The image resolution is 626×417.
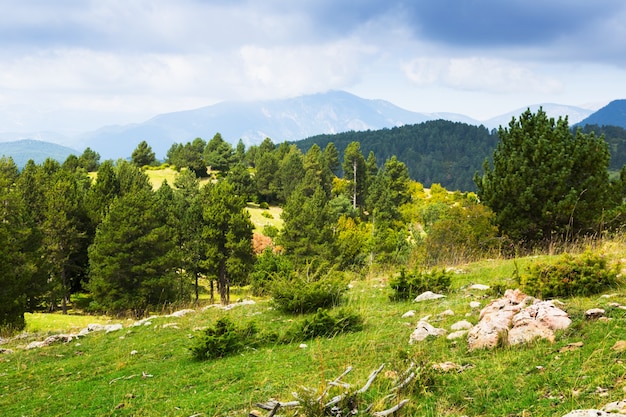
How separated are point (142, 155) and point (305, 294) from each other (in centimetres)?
8955

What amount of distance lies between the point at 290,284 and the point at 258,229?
2039 inches

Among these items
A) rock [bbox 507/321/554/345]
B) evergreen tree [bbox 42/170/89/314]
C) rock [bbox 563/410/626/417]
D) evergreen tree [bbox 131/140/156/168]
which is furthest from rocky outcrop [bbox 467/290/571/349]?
evergreen tree [bbox 131/140/156/168]

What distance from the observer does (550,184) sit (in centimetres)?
1677

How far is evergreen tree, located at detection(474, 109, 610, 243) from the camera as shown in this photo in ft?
54.0

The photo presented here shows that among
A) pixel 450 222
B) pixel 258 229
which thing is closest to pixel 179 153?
pixel 258 229

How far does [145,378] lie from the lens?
22.6ft

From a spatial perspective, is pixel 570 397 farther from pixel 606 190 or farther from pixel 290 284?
pixel 606 190

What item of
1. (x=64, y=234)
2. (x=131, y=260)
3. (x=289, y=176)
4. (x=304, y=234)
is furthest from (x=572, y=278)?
(x=289, y=176)

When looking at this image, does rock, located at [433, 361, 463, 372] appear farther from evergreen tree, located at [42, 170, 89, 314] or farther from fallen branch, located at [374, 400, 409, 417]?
evergreen tree, located at [42, 170, 89, 314]

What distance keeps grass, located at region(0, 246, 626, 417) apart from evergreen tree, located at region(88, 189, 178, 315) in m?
20.8

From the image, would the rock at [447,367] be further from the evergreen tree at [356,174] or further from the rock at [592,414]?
the evergreen tree at [356,174]

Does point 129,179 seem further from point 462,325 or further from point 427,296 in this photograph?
point 462,325

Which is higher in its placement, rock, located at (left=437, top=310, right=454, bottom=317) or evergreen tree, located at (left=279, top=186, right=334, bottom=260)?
rock, located at (left=437, top=310, right=454, bottom=317)

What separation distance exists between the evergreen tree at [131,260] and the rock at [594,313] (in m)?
27.5
